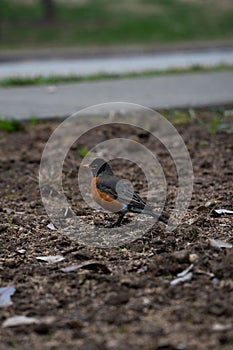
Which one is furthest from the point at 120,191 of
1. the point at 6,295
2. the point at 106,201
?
the point at 6,295

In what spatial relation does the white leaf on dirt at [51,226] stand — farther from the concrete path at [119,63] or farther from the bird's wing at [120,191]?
the concrete path at [119,63]

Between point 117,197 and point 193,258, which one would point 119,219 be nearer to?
point 117,197

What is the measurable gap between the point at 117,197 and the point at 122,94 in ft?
15.6

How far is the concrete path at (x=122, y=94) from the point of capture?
8.34 meters

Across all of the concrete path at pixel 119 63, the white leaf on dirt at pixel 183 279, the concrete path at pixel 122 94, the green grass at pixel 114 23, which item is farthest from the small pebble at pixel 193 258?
the green grass at pixel 114 23

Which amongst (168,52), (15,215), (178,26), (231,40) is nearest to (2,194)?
(15,215)

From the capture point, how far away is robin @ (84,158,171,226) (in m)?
4.38

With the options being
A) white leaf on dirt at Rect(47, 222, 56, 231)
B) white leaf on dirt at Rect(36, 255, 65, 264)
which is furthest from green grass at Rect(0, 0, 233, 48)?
white leaf on dirt at Rect(36, 255, 65, 264)

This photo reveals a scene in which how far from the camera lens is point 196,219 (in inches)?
180

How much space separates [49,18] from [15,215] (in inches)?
586

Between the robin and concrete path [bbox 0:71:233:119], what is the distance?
3400mm

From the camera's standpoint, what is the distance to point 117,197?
4.49 m

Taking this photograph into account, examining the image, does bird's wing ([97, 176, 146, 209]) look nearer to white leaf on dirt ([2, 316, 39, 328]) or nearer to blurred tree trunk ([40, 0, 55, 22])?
white leaf on dirt ([2, 316, 39, 328])

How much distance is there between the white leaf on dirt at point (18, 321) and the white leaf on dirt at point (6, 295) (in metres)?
0.19
